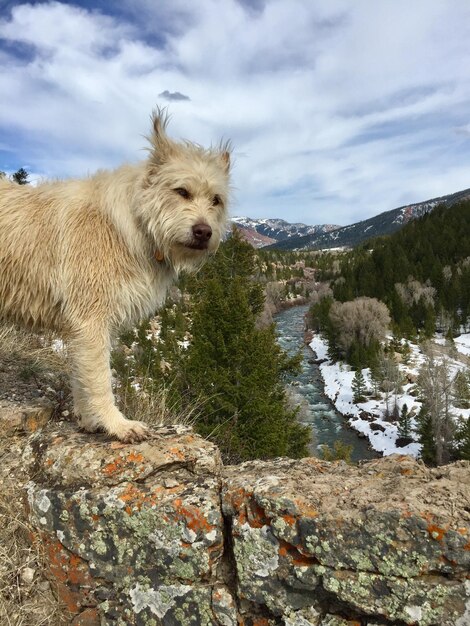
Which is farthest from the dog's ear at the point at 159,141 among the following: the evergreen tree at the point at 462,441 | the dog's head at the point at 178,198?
the evergreen tree at the point at 462,441

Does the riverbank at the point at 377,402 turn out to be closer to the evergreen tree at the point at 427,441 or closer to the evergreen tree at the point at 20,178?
the evergreen tree at the point at 427,441

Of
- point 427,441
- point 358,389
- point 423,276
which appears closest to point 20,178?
point 427,441

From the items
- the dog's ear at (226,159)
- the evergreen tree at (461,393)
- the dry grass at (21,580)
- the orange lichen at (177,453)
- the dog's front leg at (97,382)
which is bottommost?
the evergreen tree at (461,393)

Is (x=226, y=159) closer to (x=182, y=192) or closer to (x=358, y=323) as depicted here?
(x=182, y=192)

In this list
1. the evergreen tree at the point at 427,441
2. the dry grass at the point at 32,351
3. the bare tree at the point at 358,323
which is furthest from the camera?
the bare tree at the point at 358,323

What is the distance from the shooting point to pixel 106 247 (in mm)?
3959

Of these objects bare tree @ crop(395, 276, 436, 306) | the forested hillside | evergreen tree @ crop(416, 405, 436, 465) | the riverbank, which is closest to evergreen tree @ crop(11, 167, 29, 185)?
the riverbank

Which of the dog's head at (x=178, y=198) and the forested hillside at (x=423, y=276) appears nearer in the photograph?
the dog's head at (x=178, y=198)

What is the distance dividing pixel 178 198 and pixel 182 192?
0.08 metres

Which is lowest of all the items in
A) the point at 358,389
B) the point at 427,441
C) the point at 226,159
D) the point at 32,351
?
the point at 427,441

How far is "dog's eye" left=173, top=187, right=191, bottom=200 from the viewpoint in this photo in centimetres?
384

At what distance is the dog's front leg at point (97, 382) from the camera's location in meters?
3.87

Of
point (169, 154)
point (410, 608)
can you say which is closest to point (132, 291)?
point (169, 154)

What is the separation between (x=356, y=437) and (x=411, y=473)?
152 feet
